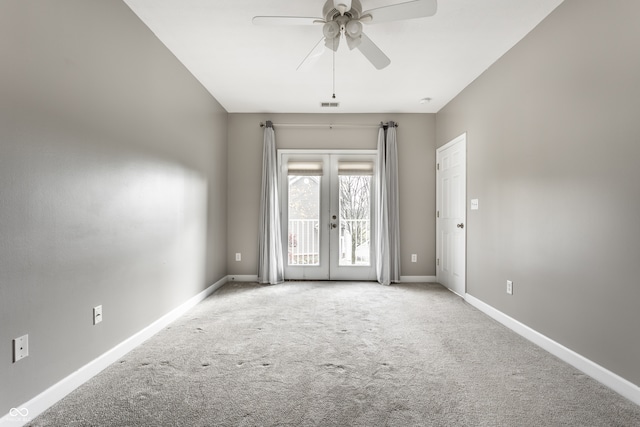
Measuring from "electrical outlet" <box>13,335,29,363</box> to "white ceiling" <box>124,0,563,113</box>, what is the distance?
2.25 metres

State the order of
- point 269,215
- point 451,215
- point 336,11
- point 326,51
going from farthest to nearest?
point 269,215, point 451,215, point 326,51, point 336,11

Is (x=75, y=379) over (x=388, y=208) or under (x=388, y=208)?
under

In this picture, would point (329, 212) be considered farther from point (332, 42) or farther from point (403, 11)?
point (403, 11)

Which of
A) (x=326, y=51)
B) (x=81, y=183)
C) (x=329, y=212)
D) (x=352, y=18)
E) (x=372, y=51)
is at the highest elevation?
(x=326, y=51)

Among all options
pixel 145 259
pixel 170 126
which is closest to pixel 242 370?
pixel 145 259

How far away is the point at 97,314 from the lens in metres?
2.00

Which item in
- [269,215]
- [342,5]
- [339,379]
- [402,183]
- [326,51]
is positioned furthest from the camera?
[402,183]

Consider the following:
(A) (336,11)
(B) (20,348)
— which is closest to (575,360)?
(A) (336,11)

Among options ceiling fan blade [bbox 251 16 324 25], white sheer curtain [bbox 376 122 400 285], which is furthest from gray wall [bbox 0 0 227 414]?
white sheer curtain [bbox 376 122 400 285]

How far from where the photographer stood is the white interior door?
3.83 meters

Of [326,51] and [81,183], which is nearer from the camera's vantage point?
[81,183]

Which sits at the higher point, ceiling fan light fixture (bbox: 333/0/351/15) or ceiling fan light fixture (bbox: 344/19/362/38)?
ceiling fan light fixture (bbox: 333/0/351/15)

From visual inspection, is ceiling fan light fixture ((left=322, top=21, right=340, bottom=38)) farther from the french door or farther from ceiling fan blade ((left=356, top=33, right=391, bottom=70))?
the french door

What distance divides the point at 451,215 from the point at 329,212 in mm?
1710
